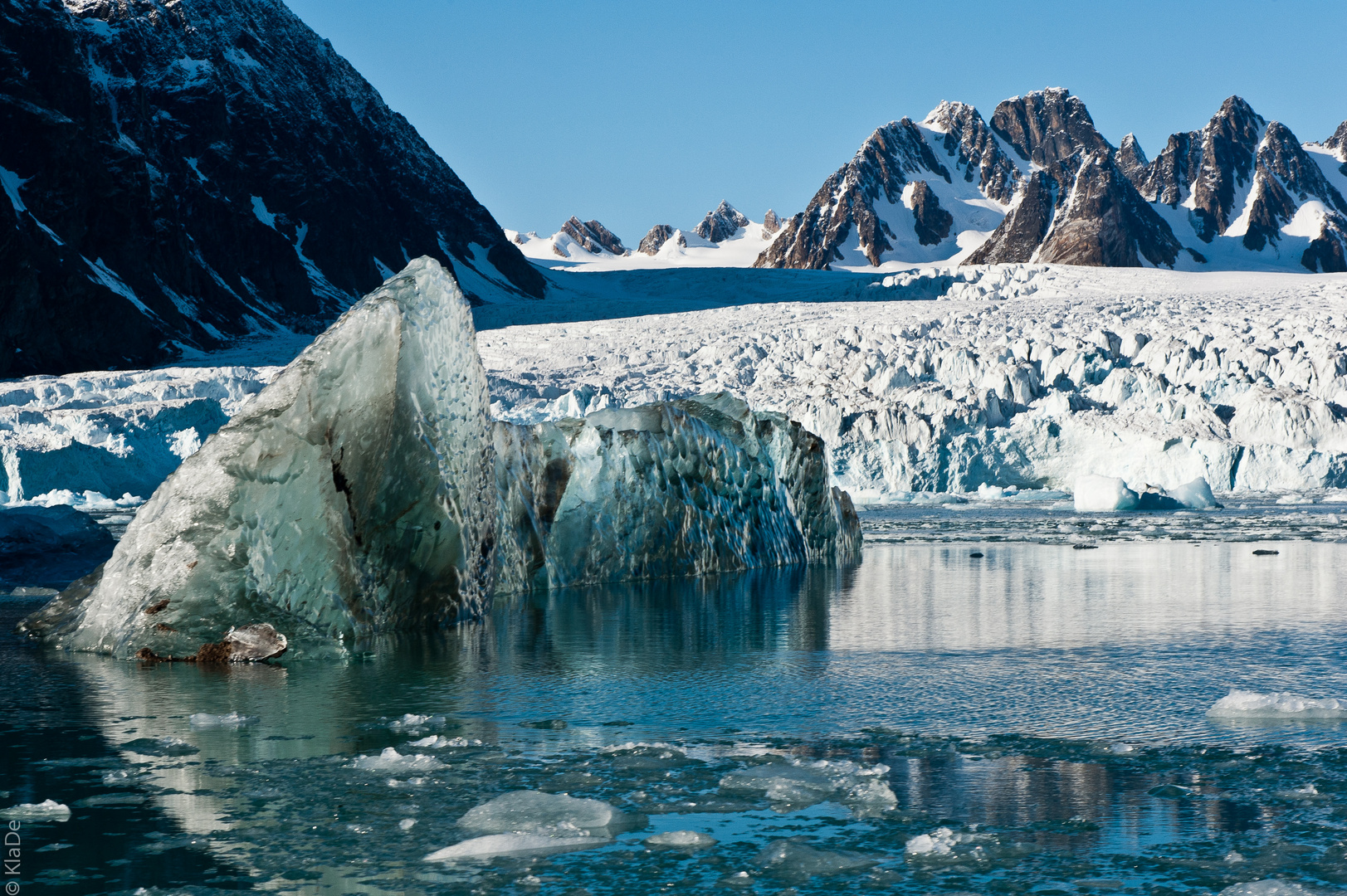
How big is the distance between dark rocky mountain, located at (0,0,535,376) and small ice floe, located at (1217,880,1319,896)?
40.8m

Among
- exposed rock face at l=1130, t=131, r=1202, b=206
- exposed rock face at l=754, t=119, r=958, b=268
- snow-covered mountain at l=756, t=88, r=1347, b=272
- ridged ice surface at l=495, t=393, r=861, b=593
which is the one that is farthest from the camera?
exposed rock face at l=754, t=119, r=958, b=268

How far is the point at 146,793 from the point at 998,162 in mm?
110873

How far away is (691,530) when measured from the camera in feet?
35.6

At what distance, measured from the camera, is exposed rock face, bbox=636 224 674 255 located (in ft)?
517

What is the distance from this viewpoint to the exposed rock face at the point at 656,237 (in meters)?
158

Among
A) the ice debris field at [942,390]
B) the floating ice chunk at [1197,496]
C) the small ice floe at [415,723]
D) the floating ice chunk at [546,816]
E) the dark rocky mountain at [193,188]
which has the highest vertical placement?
the dark rocky mountain at [193,188]

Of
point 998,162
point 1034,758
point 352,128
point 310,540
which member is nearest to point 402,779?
point 1034,758

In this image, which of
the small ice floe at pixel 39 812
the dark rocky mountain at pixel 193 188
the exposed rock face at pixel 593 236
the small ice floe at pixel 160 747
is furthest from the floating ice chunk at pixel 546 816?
the exposed rock face at pixel 593 236

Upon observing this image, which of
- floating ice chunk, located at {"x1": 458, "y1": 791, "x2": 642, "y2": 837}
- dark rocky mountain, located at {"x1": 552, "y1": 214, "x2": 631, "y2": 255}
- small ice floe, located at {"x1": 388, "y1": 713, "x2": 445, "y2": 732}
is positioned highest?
dark rocky mountain, located at {"x1": 552, "y1": 214, "x2": 631, "y2": 255}

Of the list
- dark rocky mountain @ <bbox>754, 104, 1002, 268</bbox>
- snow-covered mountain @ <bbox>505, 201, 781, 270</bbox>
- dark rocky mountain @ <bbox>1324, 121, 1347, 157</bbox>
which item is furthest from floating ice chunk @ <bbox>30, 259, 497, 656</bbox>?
Result: snow-covered mountain @ <bbox>505, 201, 781, 270</bbox>

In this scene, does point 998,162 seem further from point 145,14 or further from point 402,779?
point 402,779

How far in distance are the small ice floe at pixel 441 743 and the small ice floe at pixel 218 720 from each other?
74 cm

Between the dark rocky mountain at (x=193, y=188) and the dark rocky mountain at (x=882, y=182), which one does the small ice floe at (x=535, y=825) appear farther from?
the dark rocky mountain at (x=882, y=182)

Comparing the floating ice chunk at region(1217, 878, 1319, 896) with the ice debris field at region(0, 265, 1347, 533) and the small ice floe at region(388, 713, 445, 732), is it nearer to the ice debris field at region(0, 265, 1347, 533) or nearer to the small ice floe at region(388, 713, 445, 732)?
the small ice floe at region(388, 713, 445, 732)
